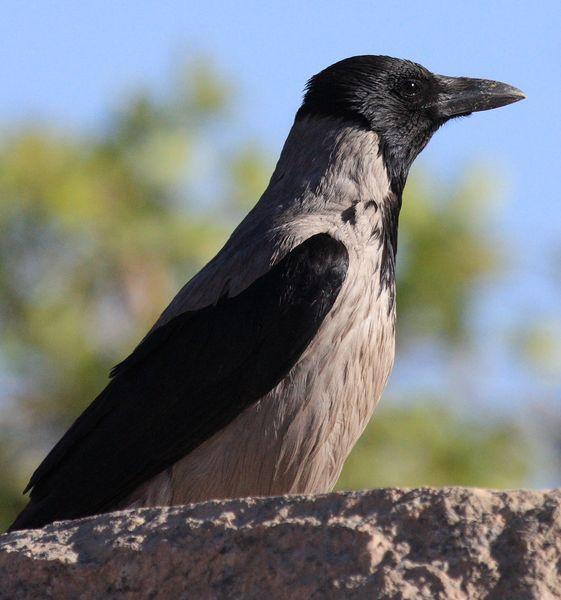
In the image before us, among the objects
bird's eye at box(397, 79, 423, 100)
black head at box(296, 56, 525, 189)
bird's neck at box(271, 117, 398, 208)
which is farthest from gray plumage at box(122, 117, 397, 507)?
bird's eye at box(397, 79, 423, 100)

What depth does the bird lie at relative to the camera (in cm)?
496

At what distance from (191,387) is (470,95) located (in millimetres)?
2235

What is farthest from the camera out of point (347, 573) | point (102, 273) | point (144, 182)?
point (144, 182)

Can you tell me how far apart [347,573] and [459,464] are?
293 inches

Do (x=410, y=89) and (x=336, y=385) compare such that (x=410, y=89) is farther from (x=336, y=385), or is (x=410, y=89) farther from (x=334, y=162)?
(x=336, y=385)

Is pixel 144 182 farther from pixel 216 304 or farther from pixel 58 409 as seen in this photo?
pixel 216 304

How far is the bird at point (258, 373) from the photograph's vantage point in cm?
496

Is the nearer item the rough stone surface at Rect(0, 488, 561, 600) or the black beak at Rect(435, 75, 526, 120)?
the rough stone surface at Rect(0, 488, 561, 600)

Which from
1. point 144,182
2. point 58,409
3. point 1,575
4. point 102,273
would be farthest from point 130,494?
point 144,182

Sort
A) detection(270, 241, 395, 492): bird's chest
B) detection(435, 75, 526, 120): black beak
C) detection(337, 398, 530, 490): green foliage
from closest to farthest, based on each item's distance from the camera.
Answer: detection(270, 241, 395, 492): bird's chest
detection(435, 75, 526, 120): black beak
detection(337, 398, 530, 490): green foliage

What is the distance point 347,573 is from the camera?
2857 millimetres

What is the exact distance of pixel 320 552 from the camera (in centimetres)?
291

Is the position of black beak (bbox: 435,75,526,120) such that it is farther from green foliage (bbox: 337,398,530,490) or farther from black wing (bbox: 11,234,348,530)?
green foliage (bbox: 337,398,530,490)

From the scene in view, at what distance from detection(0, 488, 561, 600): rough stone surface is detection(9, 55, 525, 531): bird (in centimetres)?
181
